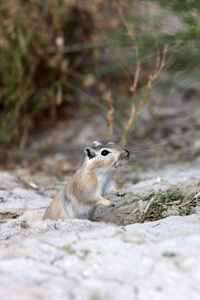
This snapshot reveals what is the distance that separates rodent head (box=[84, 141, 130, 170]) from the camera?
2764mm

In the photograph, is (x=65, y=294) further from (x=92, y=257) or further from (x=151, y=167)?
(x=151, y=167)

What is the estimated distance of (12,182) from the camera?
406cm

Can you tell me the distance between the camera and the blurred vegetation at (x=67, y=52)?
5262 millimetres

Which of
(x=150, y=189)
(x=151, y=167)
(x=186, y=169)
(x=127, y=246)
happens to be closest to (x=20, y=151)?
(x=151, y=167)

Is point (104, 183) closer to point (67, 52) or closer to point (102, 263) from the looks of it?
point (102, 263)

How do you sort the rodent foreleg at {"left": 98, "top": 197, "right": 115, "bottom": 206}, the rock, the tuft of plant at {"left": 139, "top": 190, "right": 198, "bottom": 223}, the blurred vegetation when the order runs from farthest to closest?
1. the blurred vegetation
2. the tuft of plant at {"left": 139, "top": 190, "right": 198, "bottom": 223}
3. the rodent foreleg at {"left": 98, "top": 197, "right": 115, "bottom": 206}
4. the rock

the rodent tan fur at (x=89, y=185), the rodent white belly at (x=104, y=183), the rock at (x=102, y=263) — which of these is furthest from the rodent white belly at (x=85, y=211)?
the rock at (x=102, y=263)

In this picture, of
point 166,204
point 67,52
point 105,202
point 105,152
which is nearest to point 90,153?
point 105,152

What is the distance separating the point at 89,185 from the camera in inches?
107

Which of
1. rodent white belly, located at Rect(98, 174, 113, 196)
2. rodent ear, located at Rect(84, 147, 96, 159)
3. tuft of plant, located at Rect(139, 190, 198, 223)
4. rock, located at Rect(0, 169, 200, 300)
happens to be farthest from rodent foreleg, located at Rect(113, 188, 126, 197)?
rock, located at Rect(0, 169, 200, 300)

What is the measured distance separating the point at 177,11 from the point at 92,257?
3.61m

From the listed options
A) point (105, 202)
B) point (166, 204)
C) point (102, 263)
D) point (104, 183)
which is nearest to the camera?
point (102, 263)

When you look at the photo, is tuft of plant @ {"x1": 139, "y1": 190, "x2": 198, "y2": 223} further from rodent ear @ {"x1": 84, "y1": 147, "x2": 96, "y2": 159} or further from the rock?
rodent ear @ {"x1": 84, "y1": 147, "x2": 96, "y2": 159}

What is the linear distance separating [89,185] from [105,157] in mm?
204
